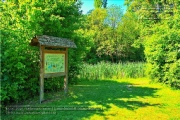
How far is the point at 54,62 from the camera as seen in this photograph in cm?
666

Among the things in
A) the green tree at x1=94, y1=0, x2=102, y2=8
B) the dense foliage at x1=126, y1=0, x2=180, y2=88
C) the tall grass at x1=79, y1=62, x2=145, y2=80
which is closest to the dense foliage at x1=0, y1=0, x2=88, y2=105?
the tall grass at x1=79, y1=62, x2=145, y2=80

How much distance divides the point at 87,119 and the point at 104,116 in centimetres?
50

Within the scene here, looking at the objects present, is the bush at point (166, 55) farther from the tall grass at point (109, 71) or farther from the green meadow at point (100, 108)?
the tall grass at point (109, 71)

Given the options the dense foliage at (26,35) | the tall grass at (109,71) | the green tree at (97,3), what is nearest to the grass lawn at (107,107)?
the dense foliage at (26,35)

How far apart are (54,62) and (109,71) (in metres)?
7.07

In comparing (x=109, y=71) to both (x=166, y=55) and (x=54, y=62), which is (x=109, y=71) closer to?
(x=166, y=55)

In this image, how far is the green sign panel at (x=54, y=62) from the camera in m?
6.27

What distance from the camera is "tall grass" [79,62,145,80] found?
1259 cm

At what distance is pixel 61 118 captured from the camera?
4664 mm

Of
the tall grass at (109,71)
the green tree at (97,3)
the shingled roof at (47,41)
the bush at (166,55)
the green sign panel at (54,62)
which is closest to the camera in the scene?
the shingled roof at (47,41)

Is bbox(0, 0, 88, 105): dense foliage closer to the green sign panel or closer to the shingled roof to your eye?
the shingled roof

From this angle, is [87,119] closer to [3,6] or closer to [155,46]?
[3,6]

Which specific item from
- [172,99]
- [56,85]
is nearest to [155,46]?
[172,99]

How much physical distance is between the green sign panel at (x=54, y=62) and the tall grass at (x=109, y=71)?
17.8ft
